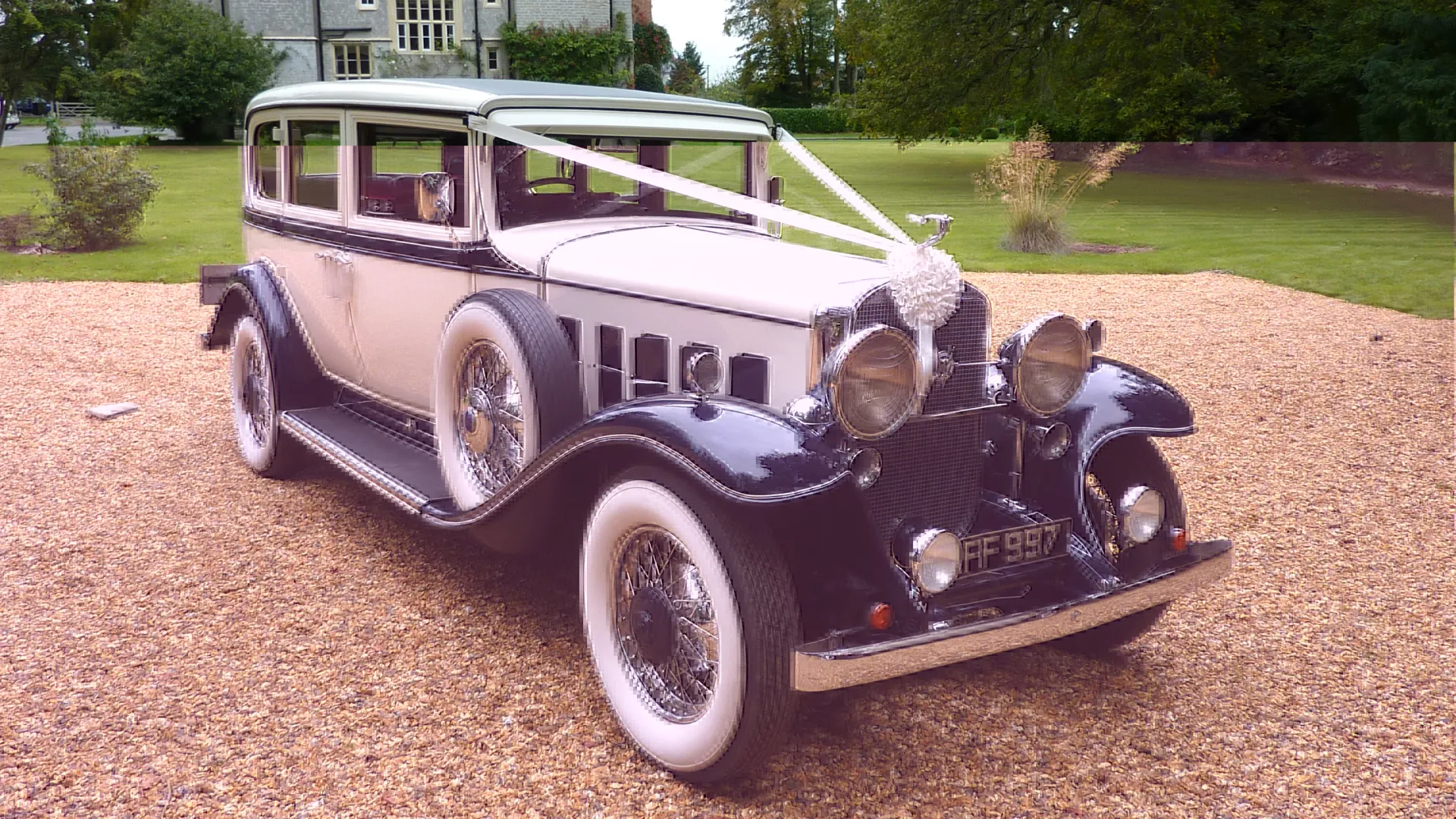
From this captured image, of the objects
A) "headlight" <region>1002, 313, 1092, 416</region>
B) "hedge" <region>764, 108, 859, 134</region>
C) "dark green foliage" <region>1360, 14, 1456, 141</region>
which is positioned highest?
"hedge" <region>764, 108, 859, 134</region>

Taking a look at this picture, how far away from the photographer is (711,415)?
2900mm

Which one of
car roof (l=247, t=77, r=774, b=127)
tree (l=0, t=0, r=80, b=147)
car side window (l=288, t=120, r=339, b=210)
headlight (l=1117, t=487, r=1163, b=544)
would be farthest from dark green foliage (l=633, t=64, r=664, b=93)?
headlight (l=1117, t=487, r=1163, b=544)

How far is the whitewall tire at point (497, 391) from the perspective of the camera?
3549mm

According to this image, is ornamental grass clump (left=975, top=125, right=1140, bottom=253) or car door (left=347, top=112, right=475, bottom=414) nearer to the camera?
car door (left=347, top=112, right=475, bottom=414)

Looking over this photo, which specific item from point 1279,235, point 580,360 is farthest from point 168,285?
point 1279,235

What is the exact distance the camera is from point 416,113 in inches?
172

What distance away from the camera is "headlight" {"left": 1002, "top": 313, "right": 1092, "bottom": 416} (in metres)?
3.29

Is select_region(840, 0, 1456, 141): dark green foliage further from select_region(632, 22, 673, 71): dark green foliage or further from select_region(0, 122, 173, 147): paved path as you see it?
select_region(0, 122, 173, 147): paved path

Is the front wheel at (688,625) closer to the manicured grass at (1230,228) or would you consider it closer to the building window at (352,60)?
the manicured grass at (1230,228)

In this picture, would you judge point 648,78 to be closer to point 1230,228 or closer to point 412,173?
point 1230,228

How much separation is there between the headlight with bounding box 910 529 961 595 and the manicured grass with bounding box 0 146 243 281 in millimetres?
11577

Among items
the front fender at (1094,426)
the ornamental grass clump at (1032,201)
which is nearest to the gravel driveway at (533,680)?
the front fender at (1094,426)

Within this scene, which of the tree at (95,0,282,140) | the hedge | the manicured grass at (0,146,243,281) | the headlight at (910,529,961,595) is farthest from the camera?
the hedge

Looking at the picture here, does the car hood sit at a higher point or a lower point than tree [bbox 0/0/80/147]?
lower
